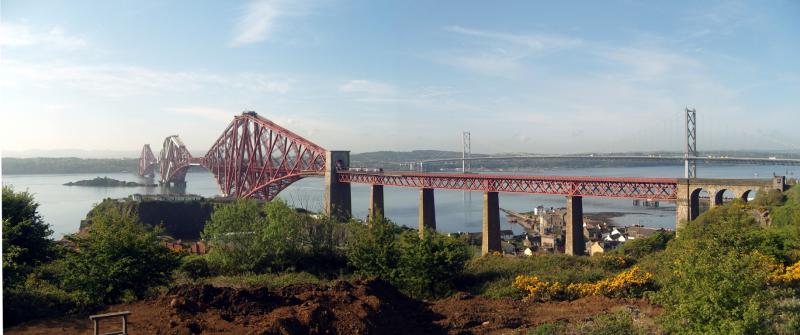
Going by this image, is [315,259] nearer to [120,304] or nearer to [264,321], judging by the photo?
[120,304]

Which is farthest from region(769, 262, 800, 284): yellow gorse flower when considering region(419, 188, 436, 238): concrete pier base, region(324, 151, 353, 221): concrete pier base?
region(324, 151, 353, 221): concrete pier base

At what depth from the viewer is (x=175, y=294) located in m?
8.84

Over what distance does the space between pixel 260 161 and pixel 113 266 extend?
4774cm

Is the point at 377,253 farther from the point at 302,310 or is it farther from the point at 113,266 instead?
the point at 113,266

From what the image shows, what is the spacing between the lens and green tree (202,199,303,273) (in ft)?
43.7

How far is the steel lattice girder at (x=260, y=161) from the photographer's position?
4981 cm

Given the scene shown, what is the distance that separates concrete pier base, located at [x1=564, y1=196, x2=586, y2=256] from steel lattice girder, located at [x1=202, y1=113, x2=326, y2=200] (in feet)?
78.2

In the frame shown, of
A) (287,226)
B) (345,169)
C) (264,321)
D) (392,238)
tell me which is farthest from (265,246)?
(345,169)

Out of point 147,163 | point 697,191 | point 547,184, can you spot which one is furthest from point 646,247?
point 147,163

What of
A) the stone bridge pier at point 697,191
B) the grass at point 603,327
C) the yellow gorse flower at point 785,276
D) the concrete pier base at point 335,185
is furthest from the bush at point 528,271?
the concrete pier base at point 335,185

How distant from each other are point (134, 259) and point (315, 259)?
4.89 meters

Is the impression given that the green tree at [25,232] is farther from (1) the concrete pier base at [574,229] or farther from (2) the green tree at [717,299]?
(1) the concrete pier base at [574,229]

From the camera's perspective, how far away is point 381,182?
39.1 meters

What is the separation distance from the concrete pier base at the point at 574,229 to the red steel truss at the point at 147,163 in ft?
309
